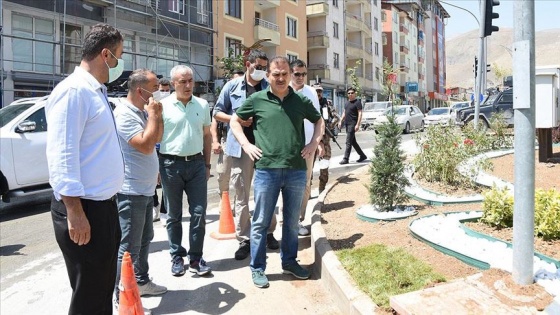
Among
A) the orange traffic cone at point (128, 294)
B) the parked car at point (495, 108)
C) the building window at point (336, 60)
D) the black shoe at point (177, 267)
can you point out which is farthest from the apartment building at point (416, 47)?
the orange traffic cone at point (128, 294)

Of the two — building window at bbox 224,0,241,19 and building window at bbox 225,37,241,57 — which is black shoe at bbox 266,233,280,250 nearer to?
building window at bbox 225,37,241,57

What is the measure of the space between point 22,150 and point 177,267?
4.94m

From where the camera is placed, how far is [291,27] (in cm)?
3591

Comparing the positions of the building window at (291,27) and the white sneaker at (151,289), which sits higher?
the building window at (291,27)

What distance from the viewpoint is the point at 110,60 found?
2799mm

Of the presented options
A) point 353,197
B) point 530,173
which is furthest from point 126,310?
point 353,197

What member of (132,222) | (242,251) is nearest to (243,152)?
(242,251)

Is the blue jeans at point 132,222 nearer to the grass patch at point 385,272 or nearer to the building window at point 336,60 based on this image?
the grass patch at point 385,272

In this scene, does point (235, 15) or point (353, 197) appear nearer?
point (353, 197)

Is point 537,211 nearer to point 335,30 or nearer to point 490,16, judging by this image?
point 490,16

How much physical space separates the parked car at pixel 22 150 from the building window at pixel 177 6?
55.9 feet

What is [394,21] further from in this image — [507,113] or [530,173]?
[530,173]

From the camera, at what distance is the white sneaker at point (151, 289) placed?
158 inches

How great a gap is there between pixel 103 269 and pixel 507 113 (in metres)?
17.2
